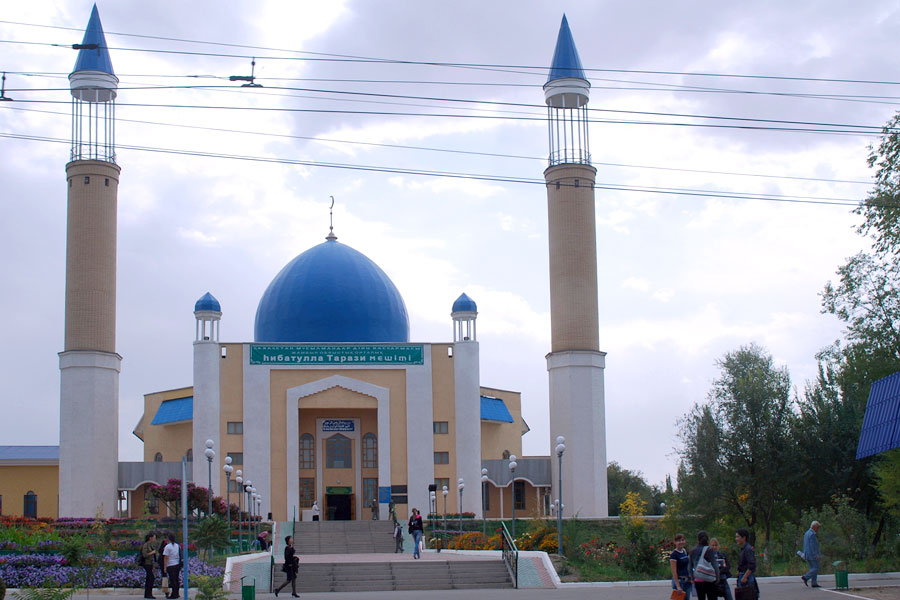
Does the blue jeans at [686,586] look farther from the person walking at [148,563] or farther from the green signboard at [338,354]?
the green signboard at [338,354]

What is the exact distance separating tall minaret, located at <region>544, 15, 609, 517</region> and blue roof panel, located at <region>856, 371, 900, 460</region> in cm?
1900

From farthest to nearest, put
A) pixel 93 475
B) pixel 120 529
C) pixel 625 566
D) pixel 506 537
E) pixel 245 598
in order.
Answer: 1. pixel 93 475
2. pixel 120 529
3. pixel 506 537
4. pixel 625 566
5. pixel 245 598

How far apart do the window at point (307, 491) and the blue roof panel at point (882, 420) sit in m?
24.3

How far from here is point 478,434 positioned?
134ft

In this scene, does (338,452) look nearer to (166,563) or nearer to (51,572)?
(51,572)

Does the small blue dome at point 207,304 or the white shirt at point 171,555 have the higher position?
the small blue dome at point 207,304

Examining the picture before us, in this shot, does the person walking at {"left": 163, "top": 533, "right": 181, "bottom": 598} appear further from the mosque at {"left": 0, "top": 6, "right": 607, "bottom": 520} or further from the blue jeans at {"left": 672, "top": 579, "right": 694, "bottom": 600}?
the mosque at {"left": 0, "top": 6, "right": 607, "bottom": 520}

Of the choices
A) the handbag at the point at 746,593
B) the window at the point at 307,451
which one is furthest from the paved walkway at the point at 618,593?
the window at the point at 307,451

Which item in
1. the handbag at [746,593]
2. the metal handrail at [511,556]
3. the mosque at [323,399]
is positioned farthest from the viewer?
the mosque at [323,399]

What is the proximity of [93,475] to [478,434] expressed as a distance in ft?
44.2

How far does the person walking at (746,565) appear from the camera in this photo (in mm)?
13164

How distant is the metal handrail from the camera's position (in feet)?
69.0

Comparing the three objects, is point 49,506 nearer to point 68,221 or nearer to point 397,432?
point 68,221

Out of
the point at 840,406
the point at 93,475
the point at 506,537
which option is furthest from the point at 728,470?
the point at 93,475
